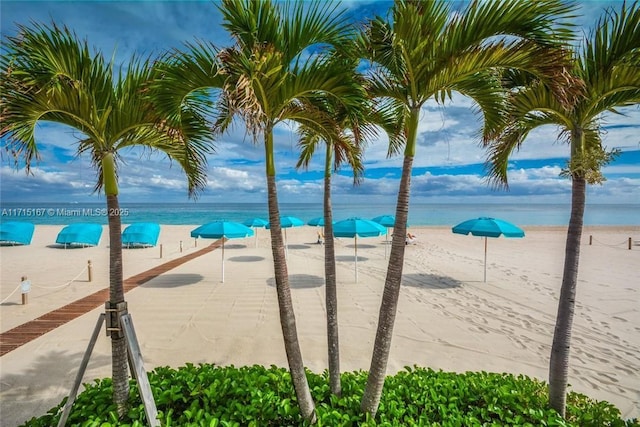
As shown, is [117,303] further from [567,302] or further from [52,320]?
[52,320]

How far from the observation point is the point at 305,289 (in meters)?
12.0

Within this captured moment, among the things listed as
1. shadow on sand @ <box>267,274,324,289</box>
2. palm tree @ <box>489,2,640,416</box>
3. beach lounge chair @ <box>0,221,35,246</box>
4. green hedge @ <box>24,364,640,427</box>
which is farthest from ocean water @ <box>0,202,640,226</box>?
palm tree @ <box>489,2,640,416</box>

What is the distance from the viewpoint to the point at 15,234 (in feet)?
73.9

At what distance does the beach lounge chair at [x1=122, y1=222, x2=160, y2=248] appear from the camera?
21.7 meters

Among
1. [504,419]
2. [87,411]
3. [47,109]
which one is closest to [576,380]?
[504,419]

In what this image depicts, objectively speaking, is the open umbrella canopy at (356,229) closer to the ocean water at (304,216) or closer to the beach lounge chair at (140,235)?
the beach lounge chair at (140,235)

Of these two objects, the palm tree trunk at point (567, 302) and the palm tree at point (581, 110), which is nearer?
the palm tree at point (581, 110)

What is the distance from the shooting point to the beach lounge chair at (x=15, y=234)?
72.7 ft

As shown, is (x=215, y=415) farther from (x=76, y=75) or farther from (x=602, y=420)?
(x=602, y=420)

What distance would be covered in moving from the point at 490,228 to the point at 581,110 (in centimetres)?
857

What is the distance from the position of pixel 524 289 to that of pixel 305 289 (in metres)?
8.29

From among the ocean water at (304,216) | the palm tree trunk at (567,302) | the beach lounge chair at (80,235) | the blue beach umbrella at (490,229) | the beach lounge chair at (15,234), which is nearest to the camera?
the palm tree trunk at (567,302)

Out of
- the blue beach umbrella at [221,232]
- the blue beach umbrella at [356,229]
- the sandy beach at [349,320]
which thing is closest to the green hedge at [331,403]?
the sandy beach at [349,320]

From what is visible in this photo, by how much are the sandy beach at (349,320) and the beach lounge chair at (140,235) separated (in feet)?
15.7
